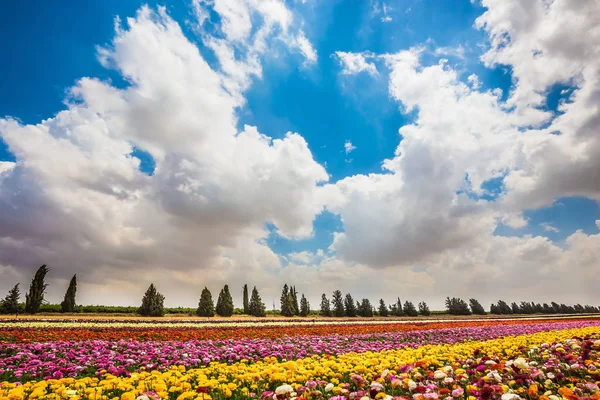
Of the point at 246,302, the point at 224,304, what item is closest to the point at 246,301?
the point at 246,302

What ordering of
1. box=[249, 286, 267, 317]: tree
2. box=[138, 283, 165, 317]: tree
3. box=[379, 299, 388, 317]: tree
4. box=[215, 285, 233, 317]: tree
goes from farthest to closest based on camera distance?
box=[379, 299, 388, 317]: tree
box=[249, 286, 267, 317]: tree
box=[215, 285, 233, 317]: tree
box=[138, 283, 165, 317]: tree

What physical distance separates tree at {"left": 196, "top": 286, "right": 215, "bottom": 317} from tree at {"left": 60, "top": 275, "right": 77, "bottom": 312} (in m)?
18.9

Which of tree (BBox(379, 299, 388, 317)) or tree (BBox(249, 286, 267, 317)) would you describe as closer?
tree (BBox(249, 286, 267, 317))

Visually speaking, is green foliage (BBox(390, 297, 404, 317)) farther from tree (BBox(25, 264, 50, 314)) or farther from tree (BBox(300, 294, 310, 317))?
tree (BBox(25, 264, 50, 314))

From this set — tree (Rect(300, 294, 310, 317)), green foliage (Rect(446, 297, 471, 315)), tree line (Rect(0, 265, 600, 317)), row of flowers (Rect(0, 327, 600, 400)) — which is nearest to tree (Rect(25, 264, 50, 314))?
tree line (Rect(0, 265, 600, 317))

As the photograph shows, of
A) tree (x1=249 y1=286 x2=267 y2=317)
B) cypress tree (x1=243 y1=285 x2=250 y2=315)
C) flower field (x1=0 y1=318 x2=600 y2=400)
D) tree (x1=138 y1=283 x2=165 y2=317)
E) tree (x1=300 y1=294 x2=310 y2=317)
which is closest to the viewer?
flower field (x1=0 y1=318 x2=600 y2=400)

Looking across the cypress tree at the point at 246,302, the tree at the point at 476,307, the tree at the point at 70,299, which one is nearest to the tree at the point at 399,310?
the tree at the point at 476,307

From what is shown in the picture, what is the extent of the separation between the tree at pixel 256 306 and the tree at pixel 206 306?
9.42 m

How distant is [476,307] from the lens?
77.9 metres

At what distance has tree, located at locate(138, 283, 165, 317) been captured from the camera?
45.4 metres

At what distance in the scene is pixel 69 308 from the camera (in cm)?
4603

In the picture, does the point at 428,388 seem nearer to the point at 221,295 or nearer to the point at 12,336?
the point at 12,336

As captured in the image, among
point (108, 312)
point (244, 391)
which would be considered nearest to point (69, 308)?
point (108, 312)

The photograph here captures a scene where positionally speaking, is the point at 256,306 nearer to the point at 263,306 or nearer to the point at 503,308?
the point at 263,306
